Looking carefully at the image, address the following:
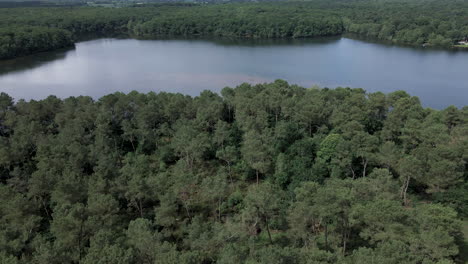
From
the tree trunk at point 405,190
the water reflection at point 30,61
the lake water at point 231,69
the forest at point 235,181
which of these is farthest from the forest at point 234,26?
the tree trunk at point 405,190

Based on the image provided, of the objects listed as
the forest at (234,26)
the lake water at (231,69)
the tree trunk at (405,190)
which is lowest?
the tree trunk at (405,190)

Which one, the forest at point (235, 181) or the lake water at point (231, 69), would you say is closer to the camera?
the forest at point (235, 181)

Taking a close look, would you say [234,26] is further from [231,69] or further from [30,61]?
[30,61]

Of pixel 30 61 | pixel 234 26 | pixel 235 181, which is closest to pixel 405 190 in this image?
pixel 235 181

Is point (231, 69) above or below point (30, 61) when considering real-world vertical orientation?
below

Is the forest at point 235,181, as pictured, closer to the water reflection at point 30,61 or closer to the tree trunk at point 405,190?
the tree trunk at point 405,190

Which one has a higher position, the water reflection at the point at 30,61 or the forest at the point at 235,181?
the water reflection at the point at 30,61

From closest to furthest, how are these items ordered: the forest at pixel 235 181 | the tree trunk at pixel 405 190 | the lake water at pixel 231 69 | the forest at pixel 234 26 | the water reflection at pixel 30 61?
the forest at pixel 235 181, the tree trunk at pixel 405 190, the lake water at pixel 231 69, the water reflection at pixel 30 61, the forest at pixel 234 26

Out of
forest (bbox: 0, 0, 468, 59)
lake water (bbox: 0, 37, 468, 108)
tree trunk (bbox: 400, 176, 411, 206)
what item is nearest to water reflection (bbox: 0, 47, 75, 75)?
lake water (bbox: 0, 37, 468, 108)

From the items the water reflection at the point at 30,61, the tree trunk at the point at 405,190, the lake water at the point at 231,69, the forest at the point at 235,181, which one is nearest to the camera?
the forest at the point at 235,181
